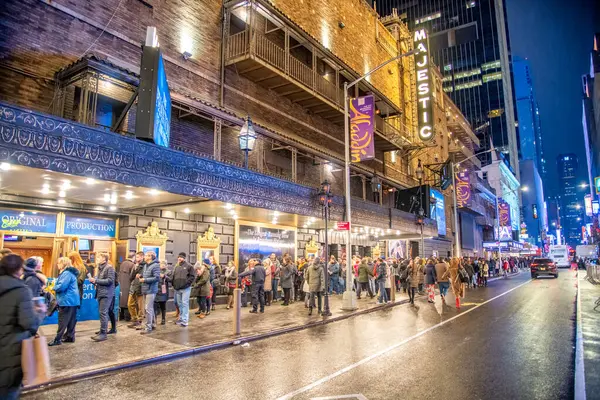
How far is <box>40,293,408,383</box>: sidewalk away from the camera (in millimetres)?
7492

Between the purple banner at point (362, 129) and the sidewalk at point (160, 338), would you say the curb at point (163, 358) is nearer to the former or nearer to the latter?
the sidewalk at point (160, 338)

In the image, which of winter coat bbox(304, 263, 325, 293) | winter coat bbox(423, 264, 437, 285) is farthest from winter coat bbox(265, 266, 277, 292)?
winter coat bbox(423, 264, 437, 285)

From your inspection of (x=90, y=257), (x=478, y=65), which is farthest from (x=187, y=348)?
(x=478, y=65)

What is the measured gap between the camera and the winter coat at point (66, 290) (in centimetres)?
883

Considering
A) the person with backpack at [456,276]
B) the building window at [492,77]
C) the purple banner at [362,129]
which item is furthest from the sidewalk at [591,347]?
the building window at [492,77]

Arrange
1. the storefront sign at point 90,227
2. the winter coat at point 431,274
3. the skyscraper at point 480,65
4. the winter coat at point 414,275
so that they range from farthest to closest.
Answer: the skyscraper at point 480,65 → the winter coat at point 414,275 → the winter coat at point 431,274 → the storefront sign at point 90,227

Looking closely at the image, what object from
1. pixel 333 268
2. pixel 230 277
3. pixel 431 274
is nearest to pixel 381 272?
pixel 431 274

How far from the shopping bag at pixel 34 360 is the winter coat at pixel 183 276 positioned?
7521 mm

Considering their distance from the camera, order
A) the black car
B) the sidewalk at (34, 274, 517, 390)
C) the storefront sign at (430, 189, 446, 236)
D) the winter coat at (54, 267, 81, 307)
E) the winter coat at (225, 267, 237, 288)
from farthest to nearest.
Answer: the black car, the storefront sign at (430, 189, 446, 236), the winter coat at (225, 267, 237, 288), the winter coat at (54, 267, 81, 307), the sidewalk at (34, 274, 517, 390)

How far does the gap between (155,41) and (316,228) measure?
13.7 m

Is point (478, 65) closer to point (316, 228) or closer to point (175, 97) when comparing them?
point (316, 228)

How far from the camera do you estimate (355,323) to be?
12.6 m

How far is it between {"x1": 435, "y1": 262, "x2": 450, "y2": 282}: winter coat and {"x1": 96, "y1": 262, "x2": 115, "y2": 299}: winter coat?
12.3 m

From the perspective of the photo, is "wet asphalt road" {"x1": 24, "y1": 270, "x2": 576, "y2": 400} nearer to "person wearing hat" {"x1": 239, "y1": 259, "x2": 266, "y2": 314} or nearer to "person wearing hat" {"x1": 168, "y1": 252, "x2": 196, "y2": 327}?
"person wearing hat" {"x1": 168, "y1": 252, "x2": 196, "y2": 327}
